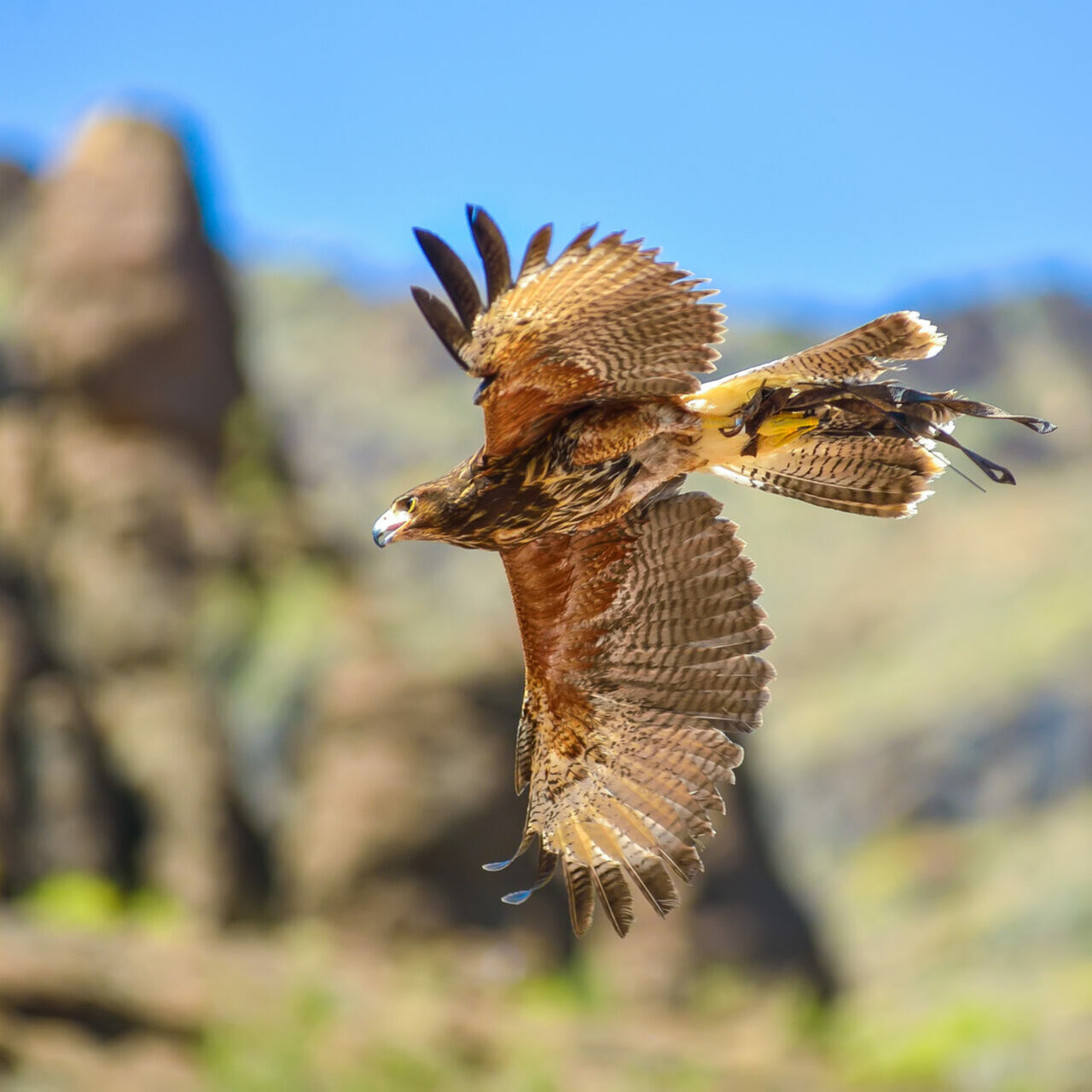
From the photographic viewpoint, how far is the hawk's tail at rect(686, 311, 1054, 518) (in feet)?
17.0

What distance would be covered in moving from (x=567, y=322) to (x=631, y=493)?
114 cm

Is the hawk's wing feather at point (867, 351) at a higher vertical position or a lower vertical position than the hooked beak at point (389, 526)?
higher

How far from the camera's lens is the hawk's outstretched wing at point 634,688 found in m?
6.05

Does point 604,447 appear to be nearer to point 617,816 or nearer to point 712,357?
point 712,357

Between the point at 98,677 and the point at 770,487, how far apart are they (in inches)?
596

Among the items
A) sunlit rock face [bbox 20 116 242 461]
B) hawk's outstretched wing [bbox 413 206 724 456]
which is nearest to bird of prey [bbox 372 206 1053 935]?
hawk's outstretched wing [bbox 413 206 724 456]

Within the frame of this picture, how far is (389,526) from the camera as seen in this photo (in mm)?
5105

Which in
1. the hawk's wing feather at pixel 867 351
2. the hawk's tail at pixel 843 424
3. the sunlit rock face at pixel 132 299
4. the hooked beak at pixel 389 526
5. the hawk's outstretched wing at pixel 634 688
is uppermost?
the sunlit rock face at pixel 132 299

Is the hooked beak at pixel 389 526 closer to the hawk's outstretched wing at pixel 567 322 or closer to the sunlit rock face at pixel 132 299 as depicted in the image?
the hawk's outstretched wing at pixel 567 322

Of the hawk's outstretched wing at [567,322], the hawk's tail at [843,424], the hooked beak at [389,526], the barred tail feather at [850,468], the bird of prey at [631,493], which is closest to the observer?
the hawk's outstretched wing at [567,322]

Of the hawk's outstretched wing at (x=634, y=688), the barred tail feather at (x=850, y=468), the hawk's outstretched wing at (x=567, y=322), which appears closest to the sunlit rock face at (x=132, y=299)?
the hawk's outstretched wing at (x=634, y=688)

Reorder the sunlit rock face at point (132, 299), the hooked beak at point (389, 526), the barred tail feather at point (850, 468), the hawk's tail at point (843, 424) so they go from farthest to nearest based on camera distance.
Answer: the sunlit rock face at point (132, 299) < the barred tail feather at point (850, 468) < the hawk's tail at point (843, 424) < the hooked beak at point (389, 526)

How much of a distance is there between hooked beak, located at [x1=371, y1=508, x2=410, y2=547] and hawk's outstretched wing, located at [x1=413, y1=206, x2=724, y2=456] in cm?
39

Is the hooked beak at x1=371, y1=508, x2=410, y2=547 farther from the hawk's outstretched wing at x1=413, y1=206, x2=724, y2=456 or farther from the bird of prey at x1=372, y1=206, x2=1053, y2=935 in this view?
the hawk's outstretched wing at x1=413, y1=206, x2=724, y2=456
